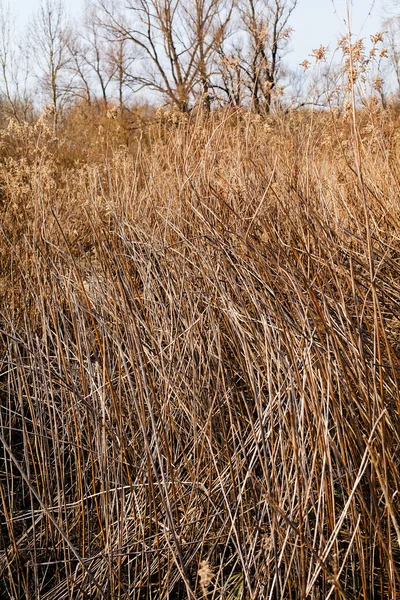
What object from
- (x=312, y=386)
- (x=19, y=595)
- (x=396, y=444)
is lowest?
(x=19, y=595)

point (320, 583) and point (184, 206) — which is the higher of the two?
point (184, 206)

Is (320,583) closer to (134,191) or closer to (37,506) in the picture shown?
(37,506)

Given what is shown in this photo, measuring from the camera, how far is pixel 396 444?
107cm

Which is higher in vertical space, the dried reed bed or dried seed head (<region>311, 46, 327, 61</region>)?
dried seed head (<region>311, 46, 327, 61</region>)

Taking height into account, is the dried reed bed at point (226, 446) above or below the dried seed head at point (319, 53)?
below

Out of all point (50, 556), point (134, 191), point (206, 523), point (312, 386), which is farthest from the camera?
point (134, 191)

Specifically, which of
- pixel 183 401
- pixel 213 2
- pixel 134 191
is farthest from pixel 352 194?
pixel 213 2

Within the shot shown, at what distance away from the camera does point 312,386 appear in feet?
3.17

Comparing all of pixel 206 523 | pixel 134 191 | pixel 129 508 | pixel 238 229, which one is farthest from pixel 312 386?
pixel 134 191

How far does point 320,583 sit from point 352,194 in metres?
1.64

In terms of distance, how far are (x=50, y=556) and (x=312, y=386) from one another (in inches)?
28.8

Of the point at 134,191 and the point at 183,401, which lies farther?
the point at 134,191

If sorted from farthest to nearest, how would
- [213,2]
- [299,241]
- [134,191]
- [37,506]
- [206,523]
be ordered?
[213,2] → [134,191] → [299,241] → [37,506] → [206,523]

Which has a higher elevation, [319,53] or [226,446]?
[319,53]
